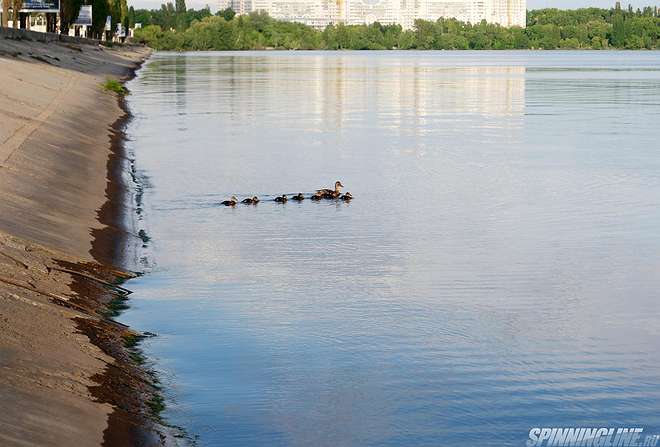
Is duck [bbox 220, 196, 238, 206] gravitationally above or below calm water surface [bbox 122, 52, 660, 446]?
above

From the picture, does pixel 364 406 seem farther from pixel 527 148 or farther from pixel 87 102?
pixel 87 102

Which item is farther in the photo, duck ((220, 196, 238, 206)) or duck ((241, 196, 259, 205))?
duck ((241, 196, 259, 205))

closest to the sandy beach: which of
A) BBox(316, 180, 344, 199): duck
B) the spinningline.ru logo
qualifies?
the spinningline.ru logo

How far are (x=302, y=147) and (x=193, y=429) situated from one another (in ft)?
74.5

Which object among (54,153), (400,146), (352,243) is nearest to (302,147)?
(400,146)

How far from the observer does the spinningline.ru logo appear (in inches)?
375

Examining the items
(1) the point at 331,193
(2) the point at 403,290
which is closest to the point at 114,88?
(1) the point at 331,193

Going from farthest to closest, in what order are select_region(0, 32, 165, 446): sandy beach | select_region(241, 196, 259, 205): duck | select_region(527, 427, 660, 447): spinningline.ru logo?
select_region(241, 196, 259, 205): duck < select_region(527, 427, 660, 447): spinningline.ru logo < select_region(0, 32, 165, 446): sandy beach

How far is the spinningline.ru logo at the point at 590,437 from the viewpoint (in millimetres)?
9531

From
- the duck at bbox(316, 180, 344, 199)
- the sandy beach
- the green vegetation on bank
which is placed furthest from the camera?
the green vegetation on bank

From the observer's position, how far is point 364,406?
10438mm

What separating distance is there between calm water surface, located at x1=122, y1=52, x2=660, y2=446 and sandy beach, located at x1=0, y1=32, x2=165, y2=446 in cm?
45

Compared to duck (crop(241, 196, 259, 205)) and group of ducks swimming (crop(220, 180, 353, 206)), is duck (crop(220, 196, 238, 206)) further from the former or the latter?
duck (crop(241, 196, 259, 205))

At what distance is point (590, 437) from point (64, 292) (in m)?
5.58
